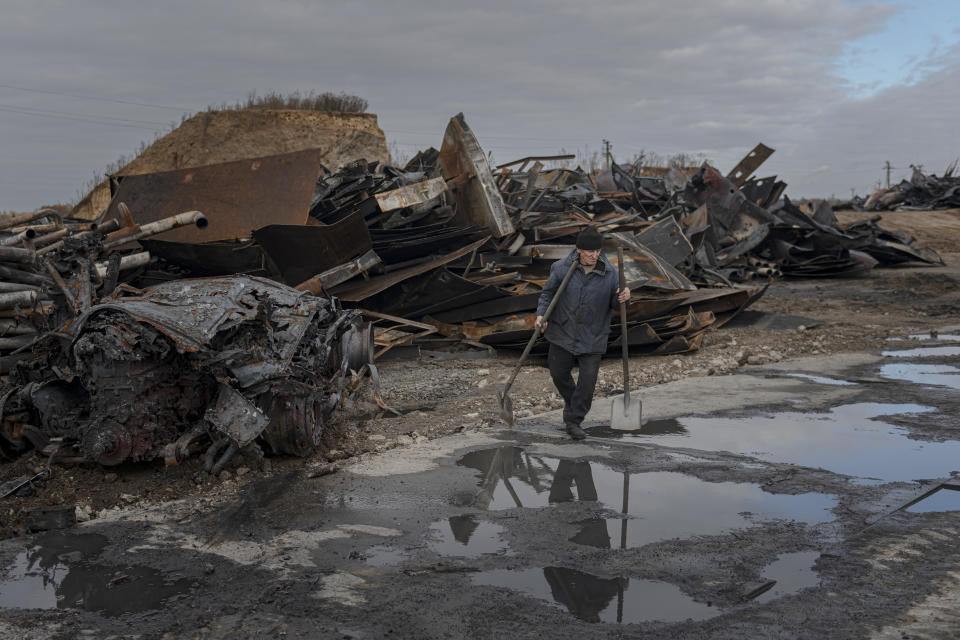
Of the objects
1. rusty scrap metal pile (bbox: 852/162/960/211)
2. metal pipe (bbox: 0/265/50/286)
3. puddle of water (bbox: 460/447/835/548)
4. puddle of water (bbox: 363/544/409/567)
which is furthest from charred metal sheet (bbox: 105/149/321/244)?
rusty scrap metal pile (bbox: 852/162/960/211)

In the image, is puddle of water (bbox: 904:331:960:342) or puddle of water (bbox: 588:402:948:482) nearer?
puddle of water (bbox: 588:402:948:482)

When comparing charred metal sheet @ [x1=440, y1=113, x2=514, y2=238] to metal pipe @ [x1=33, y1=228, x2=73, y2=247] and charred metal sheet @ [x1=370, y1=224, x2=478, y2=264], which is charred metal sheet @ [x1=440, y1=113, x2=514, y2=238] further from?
metal pipe @ [x1=33, y1=228, x2=73, y2=247]

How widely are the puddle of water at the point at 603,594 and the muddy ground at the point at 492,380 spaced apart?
226cm

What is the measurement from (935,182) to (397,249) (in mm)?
27901

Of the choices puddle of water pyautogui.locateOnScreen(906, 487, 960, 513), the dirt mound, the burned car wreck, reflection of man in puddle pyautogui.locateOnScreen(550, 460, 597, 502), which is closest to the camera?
puddle of water pyautogui.locateOnScreen(906, 487, 960, 513)

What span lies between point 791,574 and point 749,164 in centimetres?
1665

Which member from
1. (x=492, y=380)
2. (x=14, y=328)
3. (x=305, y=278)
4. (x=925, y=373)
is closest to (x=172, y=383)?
(x=492, y=380)

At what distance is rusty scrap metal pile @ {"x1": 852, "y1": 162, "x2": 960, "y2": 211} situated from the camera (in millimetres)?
29219

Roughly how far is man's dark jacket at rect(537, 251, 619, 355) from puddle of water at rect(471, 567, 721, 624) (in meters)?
2.91

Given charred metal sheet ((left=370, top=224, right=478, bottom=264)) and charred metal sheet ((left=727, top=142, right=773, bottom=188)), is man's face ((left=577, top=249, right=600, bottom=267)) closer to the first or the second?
charred metal sheet ((left=370, top=224, right=478, bottom=264))

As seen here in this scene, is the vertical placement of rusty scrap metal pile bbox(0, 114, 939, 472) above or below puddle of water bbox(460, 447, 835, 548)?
above

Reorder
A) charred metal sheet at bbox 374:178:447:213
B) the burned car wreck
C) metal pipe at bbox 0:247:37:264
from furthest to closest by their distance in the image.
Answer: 1. charred metal sheet at bbox 374:178:447:213
2. metal pipe at bbox 0:247:37:264
3. the burned car wreck

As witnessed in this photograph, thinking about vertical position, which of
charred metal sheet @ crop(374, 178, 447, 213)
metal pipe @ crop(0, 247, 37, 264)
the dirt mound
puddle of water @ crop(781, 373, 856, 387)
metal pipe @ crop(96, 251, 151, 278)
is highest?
the dirt mound

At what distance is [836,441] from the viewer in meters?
5.96
